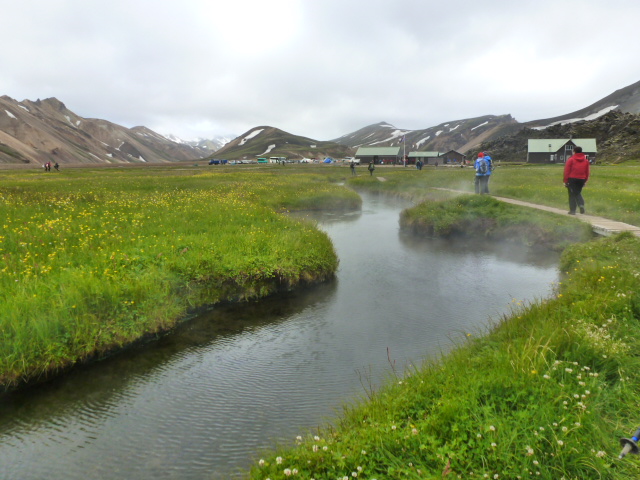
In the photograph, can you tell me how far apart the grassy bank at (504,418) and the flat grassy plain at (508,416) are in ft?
0.05

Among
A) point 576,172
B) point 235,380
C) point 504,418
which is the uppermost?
point 576,172

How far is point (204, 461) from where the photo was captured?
20.2ft

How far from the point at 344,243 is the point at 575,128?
6453 inches

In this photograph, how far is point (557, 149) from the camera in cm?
12006

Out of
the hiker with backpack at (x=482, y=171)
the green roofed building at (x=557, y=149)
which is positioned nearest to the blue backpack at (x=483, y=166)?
the hiker with backpack at (x=482, y=171)

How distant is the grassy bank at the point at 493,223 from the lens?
705 inches

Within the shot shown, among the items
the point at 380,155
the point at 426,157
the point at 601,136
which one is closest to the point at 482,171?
the point at 380,155

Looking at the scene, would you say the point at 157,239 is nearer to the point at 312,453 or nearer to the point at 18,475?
the point at 18,475

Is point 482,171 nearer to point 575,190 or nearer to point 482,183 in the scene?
point 482,183

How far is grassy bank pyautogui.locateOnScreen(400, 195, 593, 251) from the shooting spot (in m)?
17.9

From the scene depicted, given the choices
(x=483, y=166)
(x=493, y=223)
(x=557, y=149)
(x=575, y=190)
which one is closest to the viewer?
(x=575, y=190)

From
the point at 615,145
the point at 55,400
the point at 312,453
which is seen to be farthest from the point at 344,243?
the point at 615,145

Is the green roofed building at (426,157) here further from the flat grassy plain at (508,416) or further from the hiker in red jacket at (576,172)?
the flat grassy plain at (508,416)

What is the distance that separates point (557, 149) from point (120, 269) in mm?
138393
